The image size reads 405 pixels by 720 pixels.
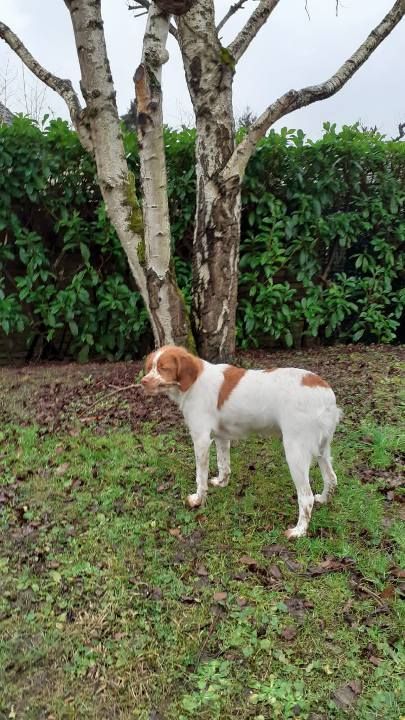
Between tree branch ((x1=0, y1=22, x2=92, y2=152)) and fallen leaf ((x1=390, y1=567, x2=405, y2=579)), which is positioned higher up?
tree branch ((x1=0, y1=22, x2=92, y2=152))

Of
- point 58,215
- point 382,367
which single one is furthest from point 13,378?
point 382,367

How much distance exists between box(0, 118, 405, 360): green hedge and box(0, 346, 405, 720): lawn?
2326mm

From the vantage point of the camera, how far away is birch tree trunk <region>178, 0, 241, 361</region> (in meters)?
5.82

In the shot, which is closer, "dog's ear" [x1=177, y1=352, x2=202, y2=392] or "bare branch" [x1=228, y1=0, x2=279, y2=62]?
"dog's ear" [x1=177, y1=352, x2=202, y2=392]

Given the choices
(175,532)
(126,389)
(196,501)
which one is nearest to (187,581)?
(175,532)

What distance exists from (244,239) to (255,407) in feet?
14.0

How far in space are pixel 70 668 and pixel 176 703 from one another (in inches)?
21.2

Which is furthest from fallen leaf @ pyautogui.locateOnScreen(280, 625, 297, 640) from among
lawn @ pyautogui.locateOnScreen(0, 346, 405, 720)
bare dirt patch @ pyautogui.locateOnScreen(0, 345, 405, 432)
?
bare dirt patch @ pyautogui.locateOnScreen(0, 345, 405, 432)

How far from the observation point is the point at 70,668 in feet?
8.87

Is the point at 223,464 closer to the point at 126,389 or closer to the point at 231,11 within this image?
the point at 126,389

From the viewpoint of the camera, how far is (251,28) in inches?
251

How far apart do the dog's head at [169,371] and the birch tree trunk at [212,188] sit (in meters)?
2.38

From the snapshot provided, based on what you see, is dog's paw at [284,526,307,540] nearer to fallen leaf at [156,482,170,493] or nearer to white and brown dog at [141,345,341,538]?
white and brown dog at [141,345,341,538]

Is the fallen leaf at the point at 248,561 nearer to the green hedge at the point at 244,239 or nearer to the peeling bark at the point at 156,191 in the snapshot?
the peeling bark at the point at 156,191
